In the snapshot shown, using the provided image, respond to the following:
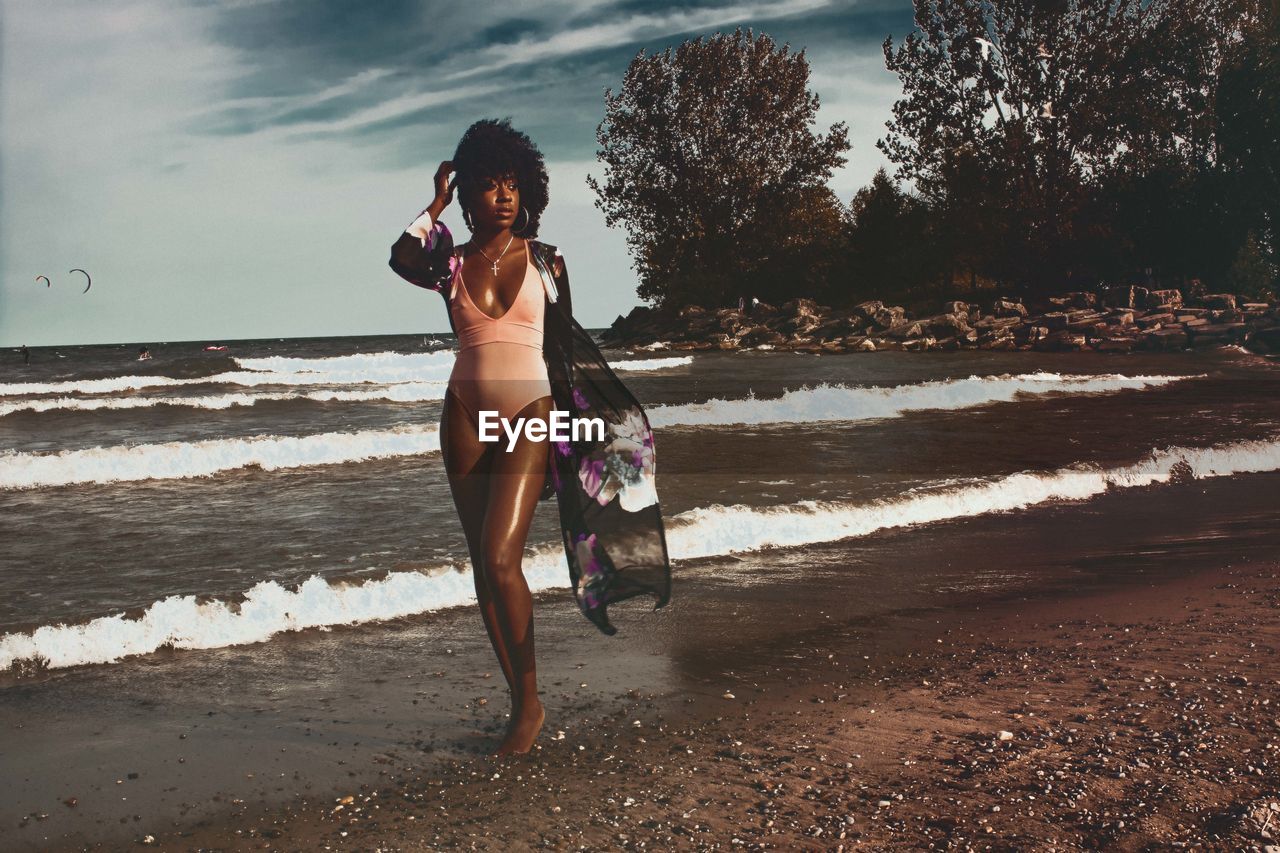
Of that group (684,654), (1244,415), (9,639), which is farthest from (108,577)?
(1244,415)

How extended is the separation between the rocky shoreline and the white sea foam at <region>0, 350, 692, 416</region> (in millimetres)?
9065

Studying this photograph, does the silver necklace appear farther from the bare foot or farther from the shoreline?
the shoreline

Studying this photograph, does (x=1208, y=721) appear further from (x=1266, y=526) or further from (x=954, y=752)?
(x=1266, y=526)

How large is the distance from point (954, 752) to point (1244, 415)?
15.0 metres

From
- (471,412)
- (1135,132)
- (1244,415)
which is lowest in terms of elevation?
(1244,415)

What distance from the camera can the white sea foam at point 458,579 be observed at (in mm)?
5543

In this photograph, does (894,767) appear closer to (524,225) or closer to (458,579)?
(524,225)

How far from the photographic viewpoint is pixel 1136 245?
45750 mm

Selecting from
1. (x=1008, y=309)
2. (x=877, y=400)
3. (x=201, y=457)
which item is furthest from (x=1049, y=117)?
(x=201, y=457)

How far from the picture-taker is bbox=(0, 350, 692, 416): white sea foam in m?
23.7

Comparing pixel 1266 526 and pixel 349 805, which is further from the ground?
pixel 349 805

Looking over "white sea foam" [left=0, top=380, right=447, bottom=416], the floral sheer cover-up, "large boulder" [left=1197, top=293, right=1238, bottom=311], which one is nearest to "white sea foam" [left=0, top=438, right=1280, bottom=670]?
the floral sheer cover-up

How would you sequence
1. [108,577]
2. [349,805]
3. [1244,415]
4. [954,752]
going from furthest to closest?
1. [1244,415]
2. [108,577]
3. [954,752]
4. [349,805]

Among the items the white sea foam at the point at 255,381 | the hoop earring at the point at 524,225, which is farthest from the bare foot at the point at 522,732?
the white sea foam at the point at 255,381
